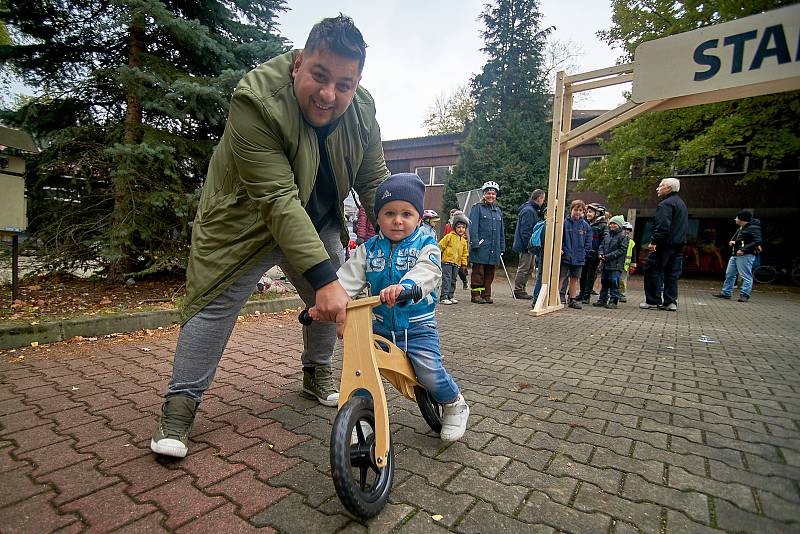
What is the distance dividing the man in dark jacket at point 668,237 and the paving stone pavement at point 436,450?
3.65 metres

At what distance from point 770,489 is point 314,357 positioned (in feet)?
7.64

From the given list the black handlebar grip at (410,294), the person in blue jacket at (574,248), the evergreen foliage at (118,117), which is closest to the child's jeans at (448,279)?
the person in blue jacket at (574,248)

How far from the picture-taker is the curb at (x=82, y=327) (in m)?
3.58

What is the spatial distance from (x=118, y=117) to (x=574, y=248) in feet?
23.5

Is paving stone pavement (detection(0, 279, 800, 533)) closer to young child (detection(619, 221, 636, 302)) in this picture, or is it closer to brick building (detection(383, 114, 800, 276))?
young child (detection(619, 221, 636, 302))

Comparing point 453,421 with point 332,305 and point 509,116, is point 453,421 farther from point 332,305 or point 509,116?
point 509,116

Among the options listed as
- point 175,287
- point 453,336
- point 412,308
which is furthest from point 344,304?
point 175,287

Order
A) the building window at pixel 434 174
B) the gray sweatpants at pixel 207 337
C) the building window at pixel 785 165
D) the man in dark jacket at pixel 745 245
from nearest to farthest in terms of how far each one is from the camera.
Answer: the gray sweatpants at pixel 207 337
the man in dark jacket at pixel 745 245
the building window at pixel 785 165
the building window at pixel 434 174

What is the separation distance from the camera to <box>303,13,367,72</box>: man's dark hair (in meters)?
1.73

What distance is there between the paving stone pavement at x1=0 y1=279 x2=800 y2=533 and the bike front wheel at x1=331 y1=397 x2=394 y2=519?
0.09 meters

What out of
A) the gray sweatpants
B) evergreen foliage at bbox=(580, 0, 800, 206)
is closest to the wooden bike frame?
the gray sweatpants

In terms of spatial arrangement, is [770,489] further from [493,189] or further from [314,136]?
[493,189]

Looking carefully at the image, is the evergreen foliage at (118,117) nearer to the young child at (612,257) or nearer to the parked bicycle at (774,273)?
the young child at (612,257)

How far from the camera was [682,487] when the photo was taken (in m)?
1.87
